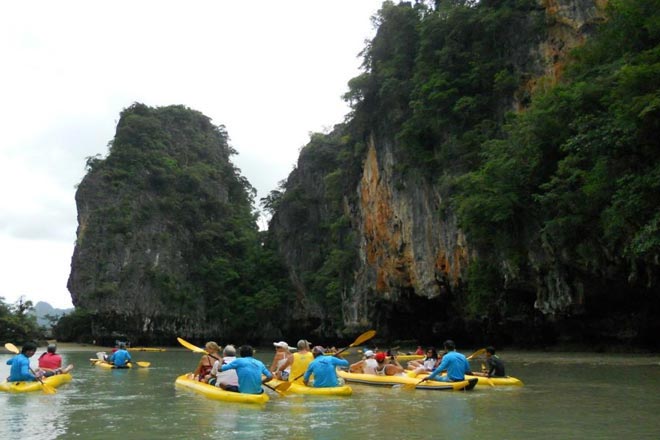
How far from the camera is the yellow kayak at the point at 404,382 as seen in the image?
1010 cm

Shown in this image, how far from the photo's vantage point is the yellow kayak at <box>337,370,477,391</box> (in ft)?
33.1

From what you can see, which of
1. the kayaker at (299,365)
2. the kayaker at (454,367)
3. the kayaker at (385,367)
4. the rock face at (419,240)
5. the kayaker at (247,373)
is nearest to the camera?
the kayaker at (247,373)

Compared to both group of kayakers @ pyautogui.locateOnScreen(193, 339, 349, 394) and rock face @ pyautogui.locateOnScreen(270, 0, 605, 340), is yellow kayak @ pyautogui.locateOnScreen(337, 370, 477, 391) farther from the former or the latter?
rock face @ pyautogui.locateOnScreen(270, 0, 605, 340)

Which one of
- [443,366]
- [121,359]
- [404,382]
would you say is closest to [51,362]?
[121,359]

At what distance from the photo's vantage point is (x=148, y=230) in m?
45.7

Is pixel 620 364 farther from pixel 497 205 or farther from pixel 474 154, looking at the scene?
pixel 474 154

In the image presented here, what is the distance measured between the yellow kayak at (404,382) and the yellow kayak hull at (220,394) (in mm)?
2864

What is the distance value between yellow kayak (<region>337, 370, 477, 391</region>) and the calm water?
19 cm

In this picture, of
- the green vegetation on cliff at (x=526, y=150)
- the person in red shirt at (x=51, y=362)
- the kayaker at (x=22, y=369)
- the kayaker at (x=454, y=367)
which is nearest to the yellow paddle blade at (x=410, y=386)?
the kayaker at (x=454, y=367)

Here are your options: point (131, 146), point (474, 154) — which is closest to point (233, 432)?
point (474, 154)

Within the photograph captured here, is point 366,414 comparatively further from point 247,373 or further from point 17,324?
point 17,324

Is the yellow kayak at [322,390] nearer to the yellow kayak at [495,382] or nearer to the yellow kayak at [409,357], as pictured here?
the yellow kayak at [495,382]

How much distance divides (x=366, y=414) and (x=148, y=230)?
40.3 m

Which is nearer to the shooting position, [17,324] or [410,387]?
[410,387]
